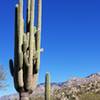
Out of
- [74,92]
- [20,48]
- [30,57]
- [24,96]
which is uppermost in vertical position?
[74,92]

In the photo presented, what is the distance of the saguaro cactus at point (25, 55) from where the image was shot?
1407 centimetres

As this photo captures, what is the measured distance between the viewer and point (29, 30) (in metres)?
14.6

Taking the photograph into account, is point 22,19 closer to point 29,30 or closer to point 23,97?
point 29,30

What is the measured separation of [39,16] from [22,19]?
2.53 feet

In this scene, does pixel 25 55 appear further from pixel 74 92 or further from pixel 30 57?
pixel 74 92

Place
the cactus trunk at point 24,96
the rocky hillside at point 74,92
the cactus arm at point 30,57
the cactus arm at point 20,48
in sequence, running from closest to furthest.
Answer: the cactus arm at point 20,48
the cactus arm at point 30,57
the cactus trunk at point 24,96
the rocky hillside at point 74,92

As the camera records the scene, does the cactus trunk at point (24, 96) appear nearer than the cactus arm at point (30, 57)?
No

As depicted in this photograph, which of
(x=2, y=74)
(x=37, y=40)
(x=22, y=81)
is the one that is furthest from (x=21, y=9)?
(x=2, y=74)

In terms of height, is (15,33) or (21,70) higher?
(15,33)

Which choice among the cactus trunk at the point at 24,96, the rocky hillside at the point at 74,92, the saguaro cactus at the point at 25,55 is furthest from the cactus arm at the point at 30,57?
the rocky hillside at the point at 74,92

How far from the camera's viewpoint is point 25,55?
1412 cm

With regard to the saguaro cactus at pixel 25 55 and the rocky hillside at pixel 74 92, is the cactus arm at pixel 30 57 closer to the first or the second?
the saguaro cactus at pixel 25 55

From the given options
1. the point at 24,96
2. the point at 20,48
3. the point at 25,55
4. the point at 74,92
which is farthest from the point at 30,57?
the point at 74,92

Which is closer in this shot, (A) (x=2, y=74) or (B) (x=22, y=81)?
(B) (x=22, y=81)
